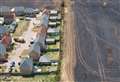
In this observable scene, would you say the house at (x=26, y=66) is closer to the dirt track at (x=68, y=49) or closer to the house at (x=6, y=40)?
the dirt track at (x=68, y=49)

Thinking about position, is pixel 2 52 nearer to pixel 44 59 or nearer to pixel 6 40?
pixel 6 40

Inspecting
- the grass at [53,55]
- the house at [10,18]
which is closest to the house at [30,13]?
the house at [10,18]

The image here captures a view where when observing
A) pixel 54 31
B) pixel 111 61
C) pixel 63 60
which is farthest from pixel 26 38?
pixel 111 61

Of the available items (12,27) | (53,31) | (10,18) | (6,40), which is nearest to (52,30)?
(53,31)

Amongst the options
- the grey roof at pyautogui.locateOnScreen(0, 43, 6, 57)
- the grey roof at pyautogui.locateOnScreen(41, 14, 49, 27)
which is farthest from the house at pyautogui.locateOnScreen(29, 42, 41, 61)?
the grey roof at pyautogui.locateOnScreen(41, 14, 49, 27)

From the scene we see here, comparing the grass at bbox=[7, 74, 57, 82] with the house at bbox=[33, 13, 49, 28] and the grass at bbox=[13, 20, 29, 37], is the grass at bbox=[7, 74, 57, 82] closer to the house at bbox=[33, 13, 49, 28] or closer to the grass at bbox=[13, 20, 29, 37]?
the grass at bbox=[13, 20, 29, 37]
